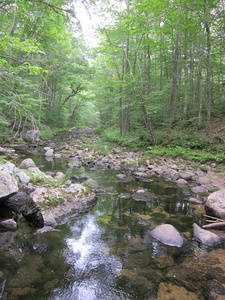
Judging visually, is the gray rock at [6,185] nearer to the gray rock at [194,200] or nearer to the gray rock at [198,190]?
the gray rock at [194,200]

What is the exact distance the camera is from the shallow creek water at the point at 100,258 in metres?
2.46

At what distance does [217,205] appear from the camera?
4.26 meters

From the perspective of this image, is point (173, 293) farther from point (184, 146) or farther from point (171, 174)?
point (184, 146)

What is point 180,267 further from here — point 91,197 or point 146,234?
point 91,197

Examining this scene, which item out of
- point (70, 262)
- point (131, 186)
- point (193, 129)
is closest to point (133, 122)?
point (193, 129)

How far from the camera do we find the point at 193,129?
42.8ft

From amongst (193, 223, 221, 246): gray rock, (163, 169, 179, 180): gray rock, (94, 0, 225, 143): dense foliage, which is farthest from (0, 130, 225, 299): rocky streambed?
(94, 0, 225, 143): dense foliage

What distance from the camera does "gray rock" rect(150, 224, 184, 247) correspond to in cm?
348

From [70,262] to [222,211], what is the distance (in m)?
3.44

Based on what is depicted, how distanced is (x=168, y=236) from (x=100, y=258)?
1.41 metres

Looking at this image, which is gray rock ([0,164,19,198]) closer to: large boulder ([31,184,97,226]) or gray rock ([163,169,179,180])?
large boulder ([31,184,97,226])

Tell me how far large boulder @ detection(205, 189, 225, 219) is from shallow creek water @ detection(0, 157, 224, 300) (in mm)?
390

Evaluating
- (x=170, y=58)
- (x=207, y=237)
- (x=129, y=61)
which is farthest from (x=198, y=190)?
(x=129, y=61)

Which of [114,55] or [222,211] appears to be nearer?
[222,211]
